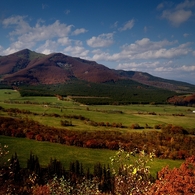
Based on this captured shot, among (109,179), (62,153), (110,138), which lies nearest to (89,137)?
(110,138)

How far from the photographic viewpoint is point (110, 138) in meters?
81.1

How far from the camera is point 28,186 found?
42.4m

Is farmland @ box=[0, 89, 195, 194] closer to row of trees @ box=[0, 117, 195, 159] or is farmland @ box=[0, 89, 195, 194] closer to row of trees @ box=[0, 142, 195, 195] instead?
row of trees @ box=[0, 117, 195, 159]

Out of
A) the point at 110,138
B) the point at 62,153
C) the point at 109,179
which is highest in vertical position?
the point at 110,138

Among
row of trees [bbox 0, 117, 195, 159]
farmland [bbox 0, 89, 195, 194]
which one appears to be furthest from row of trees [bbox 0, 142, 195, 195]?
row of trees [bbox 0, 117, 195, 159]

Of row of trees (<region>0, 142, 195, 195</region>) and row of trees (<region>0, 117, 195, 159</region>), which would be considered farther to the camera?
row of trees (<region>0, 117, 195, 159</region>)

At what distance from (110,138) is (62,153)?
64.1 feet

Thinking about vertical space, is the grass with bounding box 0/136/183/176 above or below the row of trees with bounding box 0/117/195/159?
below

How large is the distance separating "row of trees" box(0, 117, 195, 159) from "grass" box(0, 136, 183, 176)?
289 cm

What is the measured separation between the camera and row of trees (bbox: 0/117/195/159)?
7488 cm

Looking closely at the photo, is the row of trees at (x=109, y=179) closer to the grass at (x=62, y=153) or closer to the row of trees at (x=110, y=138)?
the grass at (x=62, y=153)

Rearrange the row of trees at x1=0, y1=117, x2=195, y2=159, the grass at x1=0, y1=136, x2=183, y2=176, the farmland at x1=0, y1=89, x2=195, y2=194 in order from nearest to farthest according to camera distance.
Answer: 1. the grass at x1=0, y1=136, x2=183, y2=176
2. the farmland at x1=0, y1=89, x2=195, y2=194
3. the row of trees at x1=0, y1=117, x2=195, y2=159

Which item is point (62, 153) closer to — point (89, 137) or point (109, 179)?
point (89, 137)

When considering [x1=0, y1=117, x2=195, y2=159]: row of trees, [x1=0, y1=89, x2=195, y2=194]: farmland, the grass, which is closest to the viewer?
the grass
